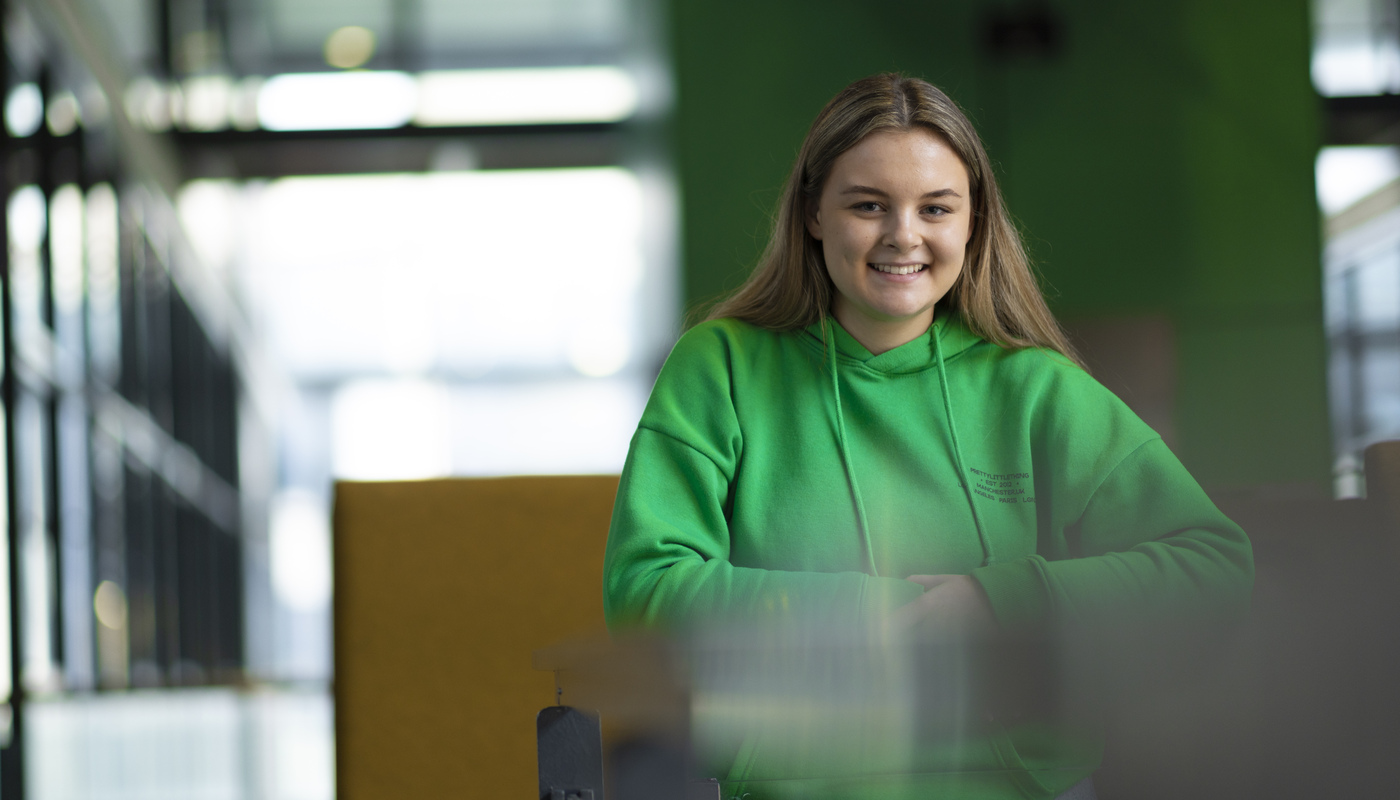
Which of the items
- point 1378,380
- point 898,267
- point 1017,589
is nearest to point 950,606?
point 1017,589

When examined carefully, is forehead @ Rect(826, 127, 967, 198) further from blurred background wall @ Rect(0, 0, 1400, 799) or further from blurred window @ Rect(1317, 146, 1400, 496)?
blurred window @ Rect(1317, 146, 1400, 496)

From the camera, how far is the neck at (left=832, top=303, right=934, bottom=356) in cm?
111

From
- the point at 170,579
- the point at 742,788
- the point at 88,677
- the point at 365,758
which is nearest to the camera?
the point at 742,788

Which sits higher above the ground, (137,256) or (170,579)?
(137,256)

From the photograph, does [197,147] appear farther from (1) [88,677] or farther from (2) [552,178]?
(1) [88,677]

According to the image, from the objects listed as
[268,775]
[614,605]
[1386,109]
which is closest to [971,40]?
[1386,109]

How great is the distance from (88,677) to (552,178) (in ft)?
13.3

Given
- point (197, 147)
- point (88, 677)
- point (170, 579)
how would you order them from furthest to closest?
point (197, 147), point (170, 579), point (88, 677)

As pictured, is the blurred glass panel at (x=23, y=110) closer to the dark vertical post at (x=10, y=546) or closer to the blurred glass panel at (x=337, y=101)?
the dark vertical post at (x=10, y=546)

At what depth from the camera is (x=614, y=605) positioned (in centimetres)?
94

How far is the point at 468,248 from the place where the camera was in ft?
24.6

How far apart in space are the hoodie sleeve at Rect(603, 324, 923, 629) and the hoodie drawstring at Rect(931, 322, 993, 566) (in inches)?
5.8

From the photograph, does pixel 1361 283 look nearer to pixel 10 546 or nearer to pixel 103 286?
pixel 10 546

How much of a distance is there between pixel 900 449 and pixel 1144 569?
25 cm
